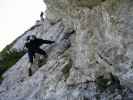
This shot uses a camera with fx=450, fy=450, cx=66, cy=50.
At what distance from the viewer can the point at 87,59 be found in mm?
24578

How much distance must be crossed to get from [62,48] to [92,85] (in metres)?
5.38

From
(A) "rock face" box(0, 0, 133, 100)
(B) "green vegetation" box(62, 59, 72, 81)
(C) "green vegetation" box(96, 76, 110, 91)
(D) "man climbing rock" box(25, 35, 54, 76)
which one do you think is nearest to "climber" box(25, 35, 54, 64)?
(D) "man climbing rock" box(25, 35, 54, 76)

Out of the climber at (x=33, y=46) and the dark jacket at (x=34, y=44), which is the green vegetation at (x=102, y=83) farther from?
the dark jacket at (x=34, y=44)

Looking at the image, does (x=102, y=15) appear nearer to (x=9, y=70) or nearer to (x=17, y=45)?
(x=9, y=70)

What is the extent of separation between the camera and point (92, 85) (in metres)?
23.5

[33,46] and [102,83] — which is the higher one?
[33,46]

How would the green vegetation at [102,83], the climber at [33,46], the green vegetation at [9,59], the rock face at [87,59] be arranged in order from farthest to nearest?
the green vegetation at [9,59] < the climber at [33,46] < the green vegetation at [102,83] < the rock face at [87,59]

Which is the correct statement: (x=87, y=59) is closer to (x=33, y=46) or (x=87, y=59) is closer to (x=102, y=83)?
(x=102, y=83)

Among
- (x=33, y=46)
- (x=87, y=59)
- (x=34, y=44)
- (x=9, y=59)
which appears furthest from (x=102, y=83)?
(x=9, y=59)

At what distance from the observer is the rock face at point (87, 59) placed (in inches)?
875

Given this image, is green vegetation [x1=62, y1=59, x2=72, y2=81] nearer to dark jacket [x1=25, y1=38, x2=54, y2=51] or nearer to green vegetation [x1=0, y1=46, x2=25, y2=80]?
dark jacket [x1=25, y1=38, x2=54, y2=51]

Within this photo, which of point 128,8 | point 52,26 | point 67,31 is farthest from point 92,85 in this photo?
point 52,26

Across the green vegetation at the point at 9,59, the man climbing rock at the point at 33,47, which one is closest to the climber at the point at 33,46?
the man climbing rock at the point at 33,47

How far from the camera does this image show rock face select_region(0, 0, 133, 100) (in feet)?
72.9
